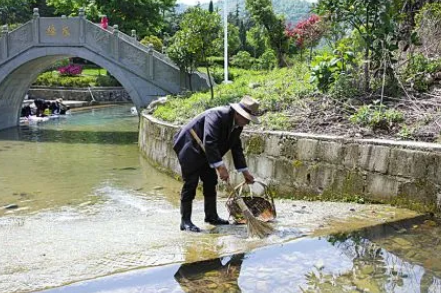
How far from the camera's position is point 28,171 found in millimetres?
13164

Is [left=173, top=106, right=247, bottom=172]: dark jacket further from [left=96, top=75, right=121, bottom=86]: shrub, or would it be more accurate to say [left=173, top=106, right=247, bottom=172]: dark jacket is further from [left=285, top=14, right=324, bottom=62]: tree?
[left=96, top=75, right=121, bottom=86]: shrub

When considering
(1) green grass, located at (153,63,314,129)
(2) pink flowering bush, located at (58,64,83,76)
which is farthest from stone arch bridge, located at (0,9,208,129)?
(2) pink flowering bush, located at (58,64,83,76)

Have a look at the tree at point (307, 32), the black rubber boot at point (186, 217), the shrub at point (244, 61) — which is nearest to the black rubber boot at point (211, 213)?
the black rubber boot at point (186, 217)

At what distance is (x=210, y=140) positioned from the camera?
5.33 metres

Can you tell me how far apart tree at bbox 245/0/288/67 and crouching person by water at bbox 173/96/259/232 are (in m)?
18.5

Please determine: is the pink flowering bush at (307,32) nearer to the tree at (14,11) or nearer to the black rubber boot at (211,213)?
the black rubber boot at (211,213)

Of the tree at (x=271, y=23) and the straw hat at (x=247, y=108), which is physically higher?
the tree at (x=271, y=23)

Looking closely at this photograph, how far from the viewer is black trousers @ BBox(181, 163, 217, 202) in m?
5.68

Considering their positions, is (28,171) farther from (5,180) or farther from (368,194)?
(368,194)

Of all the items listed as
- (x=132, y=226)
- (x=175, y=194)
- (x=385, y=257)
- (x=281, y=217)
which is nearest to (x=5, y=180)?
(x=175, y=194)

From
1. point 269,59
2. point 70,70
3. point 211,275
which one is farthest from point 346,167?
point 70,70

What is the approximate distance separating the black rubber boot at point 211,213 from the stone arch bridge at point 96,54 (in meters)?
12.6

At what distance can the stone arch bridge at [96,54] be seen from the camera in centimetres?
1911

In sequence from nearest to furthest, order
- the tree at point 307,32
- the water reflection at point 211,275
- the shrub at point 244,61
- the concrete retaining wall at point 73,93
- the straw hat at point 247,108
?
the water reflection at point 211,275
the straw hat at point 247,108
the tree at point 307,32
the shrub at point 244,61
the concrete retaining wall at point 73,93
